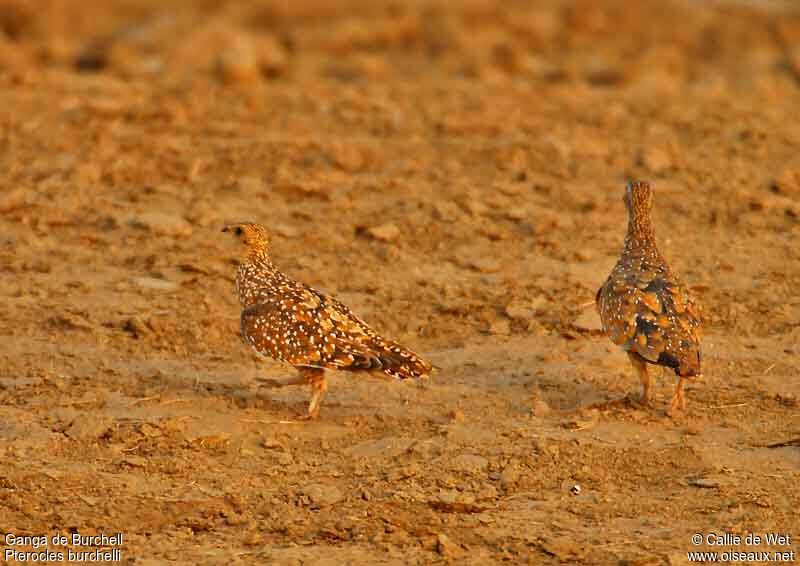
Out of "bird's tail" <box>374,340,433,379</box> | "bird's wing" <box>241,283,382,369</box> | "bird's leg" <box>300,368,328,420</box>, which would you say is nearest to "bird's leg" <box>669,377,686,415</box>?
"bird's tail" <box>374,340,433,379</box>

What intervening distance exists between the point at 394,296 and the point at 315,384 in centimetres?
193

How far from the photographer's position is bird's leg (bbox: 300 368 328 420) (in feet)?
27.9

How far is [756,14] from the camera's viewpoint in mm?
22750

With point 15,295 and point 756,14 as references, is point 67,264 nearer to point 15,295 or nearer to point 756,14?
point 15,295

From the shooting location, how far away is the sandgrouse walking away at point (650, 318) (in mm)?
8195

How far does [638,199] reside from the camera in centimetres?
967

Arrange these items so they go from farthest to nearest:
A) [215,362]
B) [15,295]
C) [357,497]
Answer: [15,295], [215,362], [357,497]

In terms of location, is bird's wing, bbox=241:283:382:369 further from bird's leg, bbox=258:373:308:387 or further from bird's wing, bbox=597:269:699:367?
bird's wing, bbox=597:269:699:367

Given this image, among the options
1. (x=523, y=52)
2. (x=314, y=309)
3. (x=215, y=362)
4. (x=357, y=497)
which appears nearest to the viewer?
(x=357, y=497)

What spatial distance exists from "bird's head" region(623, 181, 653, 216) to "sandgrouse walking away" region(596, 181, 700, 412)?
0.46 metres

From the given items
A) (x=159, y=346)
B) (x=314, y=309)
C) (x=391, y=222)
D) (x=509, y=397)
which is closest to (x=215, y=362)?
(x=159, y=346)

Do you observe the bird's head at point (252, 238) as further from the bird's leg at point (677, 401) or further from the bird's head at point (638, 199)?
the bird's leg at point (677, 401)

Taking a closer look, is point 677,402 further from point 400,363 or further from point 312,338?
point 312,338

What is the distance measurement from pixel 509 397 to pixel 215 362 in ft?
5.85
